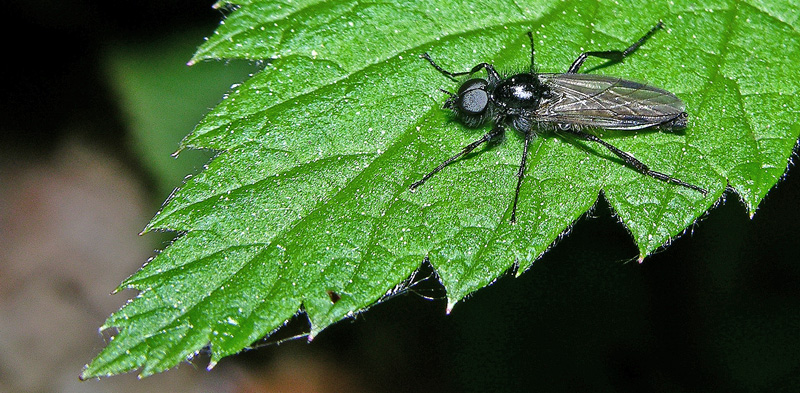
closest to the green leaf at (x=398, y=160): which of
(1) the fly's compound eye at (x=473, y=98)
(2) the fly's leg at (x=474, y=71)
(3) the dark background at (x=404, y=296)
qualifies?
(2) the fly's leg at (x=474, y=71)

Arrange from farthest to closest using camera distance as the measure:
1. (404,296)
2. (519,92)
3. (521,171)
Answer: (404,296) < (519,92) < (521,171)

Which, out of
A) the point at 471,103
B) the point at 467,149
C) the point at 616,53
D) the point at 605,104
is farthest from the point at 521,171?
the point at 616,53

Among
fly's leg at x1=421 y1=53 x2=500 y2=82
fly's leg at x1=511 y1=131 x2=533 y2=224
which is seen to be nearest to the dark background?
fly's leg at x1=511 y1=131 x2=533 y2=224

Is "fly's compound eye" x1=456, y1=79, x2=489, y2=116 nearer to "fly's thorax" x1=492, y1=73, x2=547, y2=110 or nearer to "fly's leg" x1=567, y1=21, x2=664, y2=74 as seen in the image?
"fly's thorax" x1=492, y1=73, x2=547, y2=110

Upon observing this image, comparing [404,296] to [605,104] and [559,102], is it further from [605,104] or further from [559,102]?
[605,104]

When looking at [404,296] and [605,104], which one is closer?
[605,104]

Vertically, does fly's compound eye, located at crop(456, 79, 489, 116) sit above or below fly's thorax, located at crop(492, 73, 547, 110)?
above
